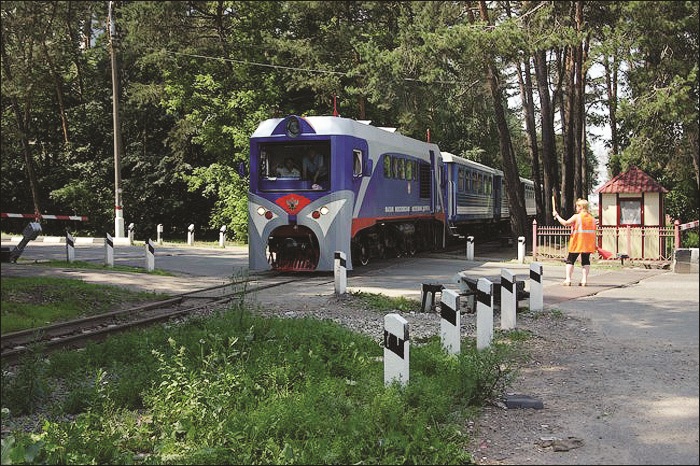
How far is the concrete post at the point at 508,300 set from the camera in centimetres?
811

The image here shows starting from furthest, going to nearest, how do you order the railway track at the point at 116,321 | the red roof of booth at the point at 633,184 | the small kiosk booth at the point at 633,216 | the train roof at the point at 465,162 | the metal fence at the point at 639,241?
the train roof at the point at 465,162 < the red roof of booth at the point at 633,184 < the small kiosk booth at the point at 633,216 < the metal fence at the point at 639,241 < the railway track at the point at 116,321

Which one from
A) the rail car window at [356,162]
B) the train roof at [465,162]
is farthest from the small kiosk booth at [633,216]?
the rail car window at [356,162]

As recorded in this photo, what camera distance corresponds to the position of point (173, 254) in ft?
62.0

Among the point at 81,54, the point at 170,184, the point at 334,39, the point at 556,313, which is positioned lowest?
the point at 556,313

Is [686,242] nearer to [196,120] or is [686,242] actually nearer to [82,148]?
[196,120]

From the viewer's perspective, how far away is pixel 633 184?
57.8 feet

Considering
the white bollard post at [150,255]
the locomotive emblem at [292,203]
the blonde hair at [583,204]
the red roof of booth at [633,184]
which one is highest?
the red roof of booth at [633,184]

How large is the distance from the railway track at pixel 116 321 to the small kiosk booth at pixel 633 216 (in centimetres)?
991

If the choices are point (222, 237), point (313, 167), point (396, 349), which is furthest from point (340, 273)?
point (222, 237)

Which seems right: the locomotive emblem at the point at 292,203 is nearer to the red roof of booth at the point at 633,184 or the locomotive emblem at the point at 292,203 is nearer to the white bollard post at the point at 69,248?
the white bollard post at the point at 69,248

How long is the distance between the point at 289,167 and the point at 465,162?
9533 mm

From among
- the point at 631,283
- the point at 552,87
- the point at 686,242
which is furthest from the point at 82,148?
the point at 552,87

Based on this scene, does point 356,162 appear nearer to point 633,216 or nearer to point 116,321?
point 116,321

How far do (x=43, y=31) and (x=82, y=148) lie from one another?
233 centimetres
